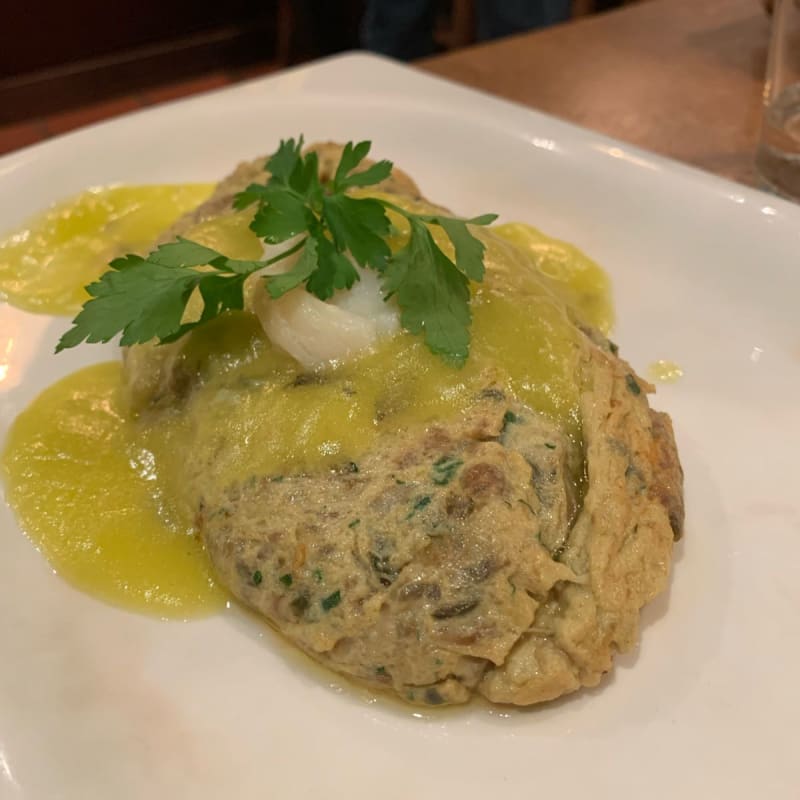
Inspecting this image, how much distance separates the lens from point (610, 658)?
1.70 m

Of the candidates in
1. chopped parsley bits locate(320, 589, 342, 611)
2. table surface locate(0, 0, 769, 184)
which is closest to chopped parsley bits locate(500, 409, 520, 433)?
chopped parsley bits locate(320, 589, 342, 611)

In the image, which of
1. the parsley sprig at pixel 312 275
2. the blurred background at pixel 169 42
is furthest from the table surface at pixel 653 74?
the parsley sprig at pixel 312 275

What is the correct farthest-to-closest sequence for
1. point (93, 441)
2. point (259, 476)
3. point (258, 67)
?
point (258, 67), point (93, 441), point (259, 476)

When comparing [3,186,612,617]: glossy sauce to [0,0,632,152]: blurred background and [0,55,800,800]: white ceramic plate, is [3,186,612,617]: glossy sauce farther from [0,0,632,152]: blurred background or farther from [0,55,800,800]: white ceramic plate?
[0,0,632,152]: blurred background

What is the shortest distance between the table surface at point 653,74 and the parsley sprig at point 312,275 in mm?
1813

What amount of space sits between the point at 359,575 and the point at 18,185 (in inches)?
81.3

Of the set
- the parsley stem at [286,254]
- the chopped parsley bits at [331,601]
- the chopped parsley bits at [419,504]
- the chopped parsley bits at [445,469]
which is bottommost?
the chopped parsley bits at [331,601]

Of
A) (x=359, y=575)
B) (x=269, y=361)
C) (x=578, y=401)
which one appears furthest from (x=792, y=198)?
(x=359, y=575)

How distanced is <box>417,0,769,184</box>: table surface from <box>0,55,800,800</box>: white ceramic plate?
88cm

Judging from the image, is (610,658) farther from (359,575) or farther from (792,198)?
(792,198)

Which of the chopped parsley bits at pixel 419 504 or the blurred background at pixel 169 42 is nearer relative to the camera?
the chopped parsley bits at pixel 419 504

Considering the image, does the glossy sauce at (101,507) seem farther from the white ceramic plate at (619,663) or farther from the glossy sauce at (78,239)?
the glossy sauce at (78,239)

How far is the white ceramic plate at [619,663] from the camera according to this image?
1.61m

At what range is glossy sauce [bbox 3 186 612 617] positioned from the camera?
1.89m
